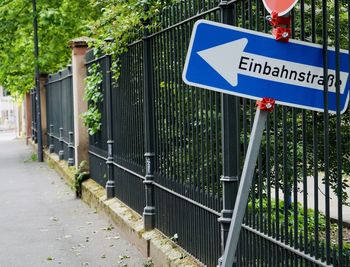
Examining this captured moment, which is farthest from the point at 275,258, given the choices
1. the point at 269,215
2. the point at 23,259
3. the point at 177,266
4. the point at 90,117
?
the point at 90,117

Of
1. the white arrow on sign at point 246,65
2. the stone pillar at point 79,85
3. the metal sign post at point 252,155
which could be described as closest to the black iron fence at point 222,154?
the white arrow on sign at point 246,65

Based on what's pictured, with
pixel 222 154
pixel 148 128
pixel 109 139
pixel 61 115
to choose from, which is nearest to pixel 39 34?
pixel 61 115

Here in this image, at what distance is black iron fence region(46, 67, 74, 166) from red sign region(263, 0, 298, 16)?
11358mm

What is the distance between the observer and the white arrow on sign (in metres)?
2.75

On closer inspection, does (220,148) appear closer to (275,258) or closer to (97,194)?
(275,258)

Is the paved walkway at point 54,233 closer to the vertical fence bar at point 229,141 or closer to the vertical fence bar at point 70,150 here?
the vertical fence bar at point 70,150

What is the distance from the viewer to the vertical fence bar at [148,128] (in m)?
6.83

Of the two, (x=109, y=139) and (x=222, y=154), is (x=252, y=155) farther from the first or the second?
(x=109, y=139)

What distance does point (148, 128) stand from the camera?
22.5 ft

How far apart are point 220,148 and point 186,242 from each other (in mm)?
1204

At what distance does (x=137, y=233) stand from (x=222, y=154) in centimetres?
266

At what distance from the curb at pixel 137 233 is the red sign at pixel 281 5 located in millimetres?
3079

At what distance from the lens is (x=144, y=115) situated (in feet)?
23.0

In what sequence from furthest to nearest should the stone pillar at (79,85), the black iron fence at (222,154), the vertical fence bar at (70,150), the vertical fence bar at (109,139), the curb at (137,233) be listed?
the vertical fence bar at (70,150)
the stone pillar at (79,85)
the vertical fence bar at (109,139)
the curb at (137,233)
the black iron fence at (222,154)
